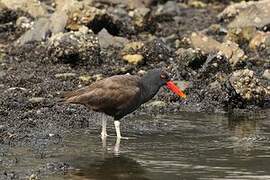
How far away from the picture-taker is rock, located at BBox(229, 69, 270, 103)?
14672mm

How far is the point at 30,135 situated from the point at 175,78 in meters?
5.69

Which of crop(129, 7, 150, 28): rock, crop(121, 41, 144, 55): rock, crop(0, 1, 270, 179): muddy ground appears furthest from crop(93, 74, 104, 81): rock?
crop(129, 7, 150, 28): rock

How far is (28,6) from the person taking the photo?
2234 centimetres

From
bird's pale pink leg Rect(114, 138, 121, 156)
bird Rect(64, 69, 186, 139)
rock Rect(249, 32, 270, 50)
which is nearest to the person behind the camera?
bird's pale pink leg Rect(114, 138, 121, 156)

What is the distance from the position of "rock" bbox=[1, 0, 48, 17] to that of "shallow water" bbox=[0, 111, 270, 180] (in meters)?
9.36

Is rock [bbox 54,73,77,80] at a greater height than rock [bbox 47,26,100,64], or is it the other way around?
rock [bbox 47,26,100,64]

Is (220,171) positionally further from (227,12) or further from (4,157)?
(227,12)

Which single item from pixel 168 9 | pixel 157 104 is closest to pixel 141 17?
pixel 168 9

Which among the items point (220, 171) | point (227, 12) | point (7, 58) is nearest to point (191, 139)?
point (220, 171)

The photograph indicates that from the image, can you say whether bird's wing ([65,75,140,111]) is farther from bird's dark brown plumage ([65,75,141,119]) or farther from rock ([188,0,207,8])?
rock ([188,0,207,8])

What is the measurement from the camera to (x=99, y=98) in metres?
12.2

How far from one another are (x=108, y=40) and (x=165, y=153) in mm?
9054

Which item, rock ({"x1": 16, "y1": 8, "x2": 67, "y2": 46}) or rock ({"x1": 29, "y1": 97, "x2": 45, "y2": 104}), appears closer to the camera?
rock ({"x1": 29, "y1": 97, "x2": 45, "y2": 104})

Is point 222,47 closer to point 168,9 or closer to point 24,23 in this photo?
point 24,23
